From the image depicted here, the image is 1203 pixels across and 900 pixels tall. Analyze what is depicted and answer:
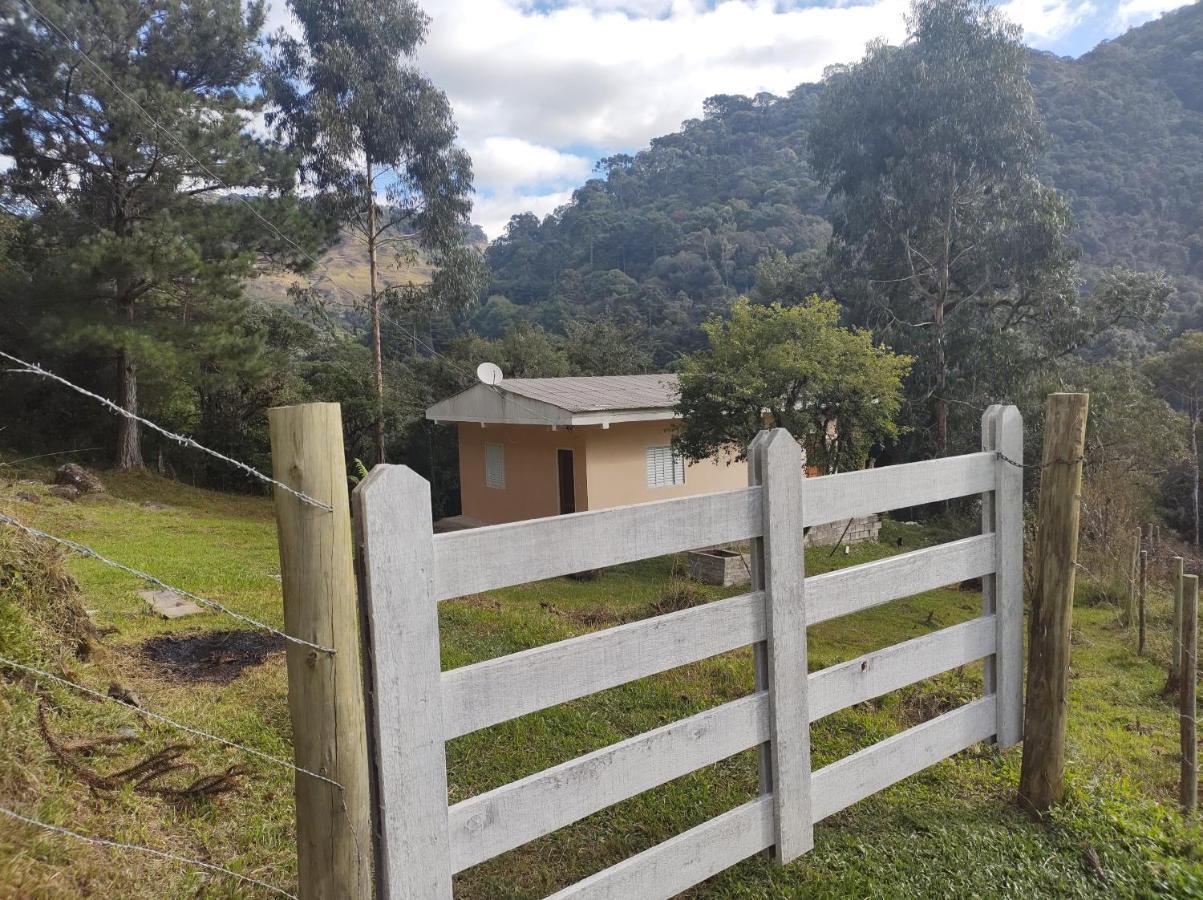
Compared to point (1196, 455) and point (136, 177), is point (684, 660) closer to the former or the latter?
point (136, 177)

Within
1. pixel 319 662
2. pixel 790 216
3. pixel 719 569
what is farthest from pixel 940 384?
pixel 790 216

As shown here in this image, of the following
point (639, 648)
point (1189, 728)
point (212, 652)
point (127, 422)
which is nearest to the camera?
point (639, 648)

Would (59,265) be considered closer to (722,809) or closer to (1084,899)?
(722,809)

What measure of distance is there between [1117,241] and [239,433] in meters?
40.9

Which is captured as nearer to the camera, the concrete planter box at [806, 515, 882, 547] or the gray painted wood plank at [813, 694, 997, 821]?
the gray painted wood plank at [813, 694, 997, 821]

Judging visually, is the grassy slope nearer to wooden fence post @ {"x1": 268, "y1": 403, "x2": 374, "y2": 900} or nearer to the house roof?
wooden fence post @ {"x1": 268, "y1": 403, "x2": 374, "y2": 900}

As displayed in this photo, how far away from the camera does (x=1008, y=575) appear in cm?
359

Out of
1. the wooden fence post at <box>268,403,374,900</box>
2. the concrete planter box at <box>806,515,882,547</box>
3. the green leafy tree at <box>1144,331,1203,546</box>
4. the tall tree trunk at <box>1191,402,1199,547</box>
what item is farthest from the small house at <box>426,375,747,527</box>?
the green leafy tree at <box>1144,331,1203,546</box>

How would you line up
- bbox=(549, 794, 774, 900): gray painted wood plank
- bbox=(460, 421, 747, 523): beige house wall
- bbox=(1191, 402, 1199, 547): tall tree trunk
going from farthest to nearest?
bbox=(1191, 402, 1199, 547): tall tree trunk → bbox=(460, 421, 747, 523): beige house wall → bbox=(549, 794, 774, 900): gray painted wood plank

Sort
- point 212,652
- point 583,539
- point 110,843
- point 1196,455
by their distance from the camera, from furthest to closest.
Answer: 1. point 1196,455
2. point 212,652
3. point 583,539
4. point 110,843

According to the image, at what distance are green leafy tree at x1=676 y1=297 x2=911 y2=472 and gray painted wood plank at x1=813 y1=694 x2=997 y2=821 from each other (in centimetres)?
842

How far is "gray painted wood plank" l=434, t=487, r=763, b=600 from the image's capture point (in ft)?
6.60

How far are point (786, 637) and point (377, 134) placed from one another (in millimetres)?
24169

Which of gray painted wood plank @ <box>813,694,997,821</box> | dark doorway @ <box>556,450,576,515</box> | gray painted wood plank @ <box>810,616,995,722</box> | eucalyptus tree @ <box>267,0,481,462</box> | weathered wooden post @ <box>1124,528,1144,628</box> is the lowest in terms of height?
weathered wooden post @ <box>1124,528,1144,628</box>
